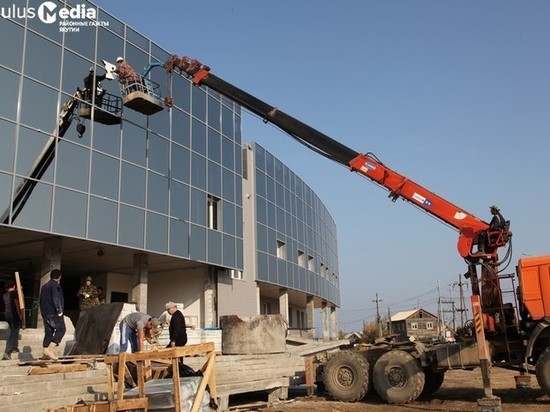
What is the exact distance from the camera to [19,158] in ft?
52.5

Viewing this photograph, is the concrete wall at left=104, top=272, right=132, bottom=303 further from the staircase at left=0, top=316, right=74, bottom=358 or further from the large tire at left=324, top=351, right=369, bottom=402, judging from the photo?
the large tire at left=324, top=351, right=369, bottom=402

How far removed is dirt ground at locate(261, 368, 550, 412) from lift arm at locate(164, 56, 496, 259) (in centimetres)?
328

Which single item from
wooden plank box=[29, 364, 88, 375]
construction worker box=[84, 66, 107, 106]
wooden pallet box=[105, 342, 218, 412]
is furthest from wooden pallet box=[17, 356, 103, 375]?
construction worker box=[84, 66, 107, 106]

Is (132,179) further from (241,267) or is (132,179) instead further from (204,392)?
(204,392)

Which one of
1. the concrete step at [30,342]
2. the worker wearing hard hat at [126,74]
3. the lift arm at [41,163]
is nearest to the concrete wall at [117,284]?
the concrete step at [30,342]

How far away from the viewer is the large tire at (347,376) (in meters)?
12.9

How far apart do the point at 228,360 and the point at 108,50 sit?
12.4m

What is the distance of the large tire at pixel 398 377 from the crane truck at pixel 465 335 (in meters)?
0.02

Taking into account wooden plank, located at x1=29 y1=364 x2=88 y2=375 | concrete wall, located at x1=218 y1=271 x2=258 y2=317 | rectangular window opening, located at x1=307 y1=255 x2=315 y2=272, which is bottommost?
wooden plank, located at x1=29 y1=364 x2=88 y2=375

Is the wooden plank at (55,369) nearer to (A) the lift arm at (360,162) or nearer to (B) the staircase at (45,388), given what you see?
(B) the staircase at (45,388)

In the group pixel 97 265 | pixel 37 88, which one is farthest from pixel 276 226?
pixel 37 88

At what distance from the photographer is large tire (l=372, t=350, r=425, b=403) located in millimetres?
12234

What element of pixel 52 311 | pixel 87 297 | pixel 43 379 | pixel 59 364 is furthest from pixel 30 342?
pixel 43 379

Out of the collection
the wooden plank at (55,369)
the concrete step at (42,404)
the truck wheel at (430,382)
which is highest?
the wooden plank at (55,369)
